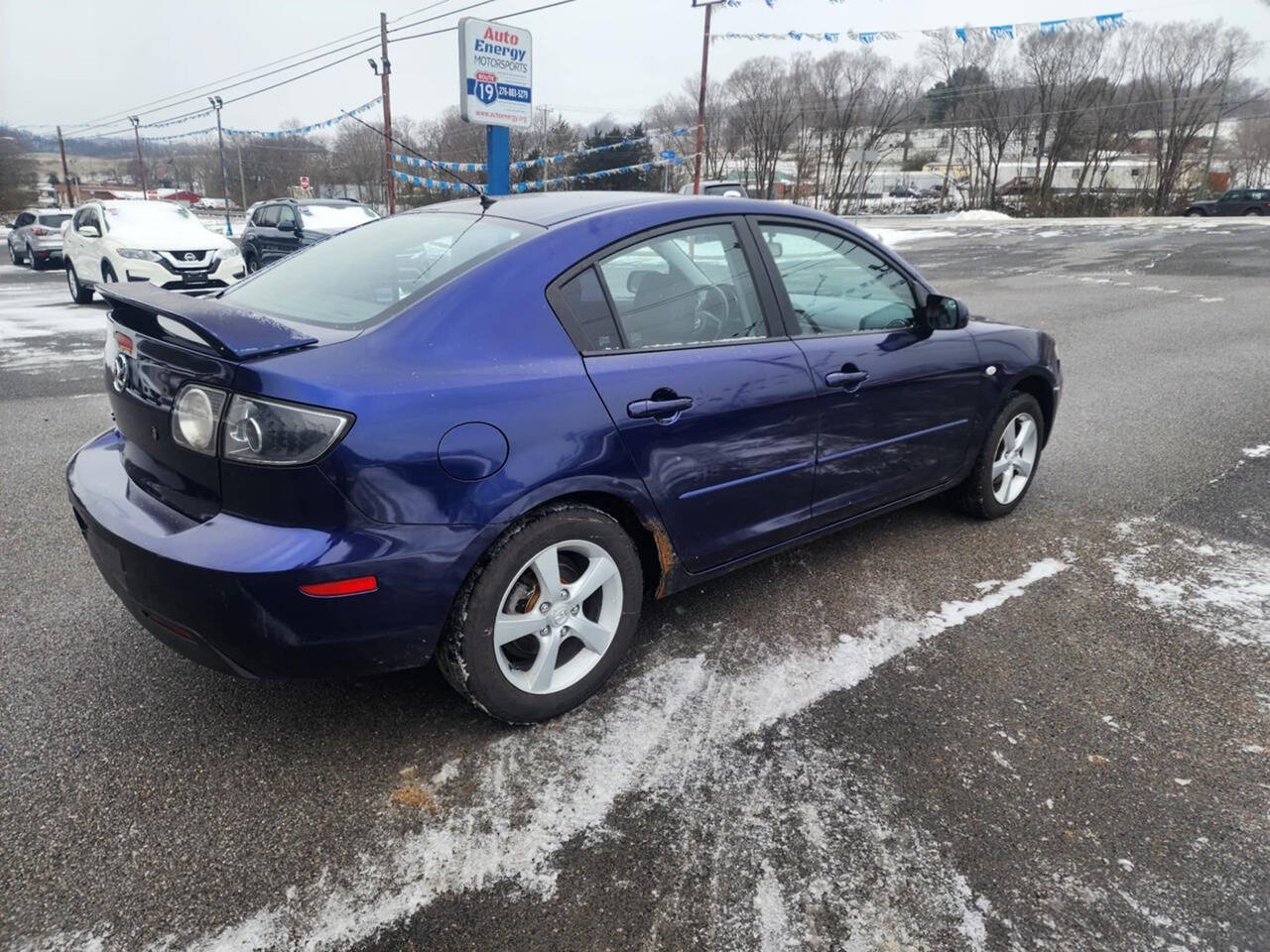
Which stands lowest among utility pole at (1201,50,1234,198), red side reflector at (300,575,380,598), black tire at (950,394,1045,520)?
black tire at (950,394,1045,520)

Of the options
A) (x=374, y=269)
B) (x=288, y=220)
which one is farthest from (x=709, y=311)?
(x=288, y=220)

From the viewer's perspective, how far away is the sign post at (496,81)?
1252cm

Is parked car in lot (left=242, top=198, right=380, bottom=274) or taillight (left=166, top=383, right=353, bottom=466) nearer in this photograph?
taillight (left=166, top=383, right=353, bottom=466)

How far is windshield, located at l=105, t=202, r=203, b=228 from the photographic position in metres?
12.8

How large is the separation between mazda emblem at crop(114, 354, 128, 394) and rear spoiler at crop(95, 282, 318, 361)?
0.11m

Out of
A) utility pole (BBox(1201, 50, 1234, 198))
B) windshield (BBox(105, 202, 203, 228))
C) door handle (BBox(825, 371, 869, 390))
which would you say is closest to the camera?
door handle (BBox(825, 371, 869, 390))

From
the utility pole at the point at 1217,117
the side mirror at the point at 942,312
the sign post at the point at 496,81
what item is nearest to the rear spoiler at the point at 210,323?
the side mirror at the point at 942,312

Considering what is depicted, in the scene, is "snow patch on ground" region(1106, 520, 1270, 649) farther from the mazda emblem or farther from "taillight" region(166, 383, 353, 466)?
the mazda emblem

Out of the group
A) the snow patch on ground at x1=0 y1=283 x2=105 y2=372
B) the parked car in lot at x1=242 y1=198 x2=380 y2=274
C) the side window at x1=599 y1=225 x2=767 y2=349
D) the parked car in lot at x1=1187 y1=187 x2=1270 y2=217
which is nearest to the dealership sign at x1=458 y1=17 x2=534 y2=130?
the parked car in lot at x1=242 y1=198 x2=380 y2=274

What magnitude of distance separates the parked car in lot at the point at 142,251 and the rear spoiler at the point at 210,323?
1084 cm

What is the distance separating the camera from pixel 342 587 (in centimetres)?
212

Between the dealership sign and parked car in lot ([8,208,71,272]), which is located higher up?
the dealership sign

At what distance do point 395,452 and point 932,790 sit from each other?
1685 mm

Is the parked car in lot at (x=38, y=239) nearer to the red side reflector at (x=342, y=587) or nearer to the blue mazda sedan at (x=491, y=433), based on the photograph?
the blue mazda sedan at (x=491, y=433)
